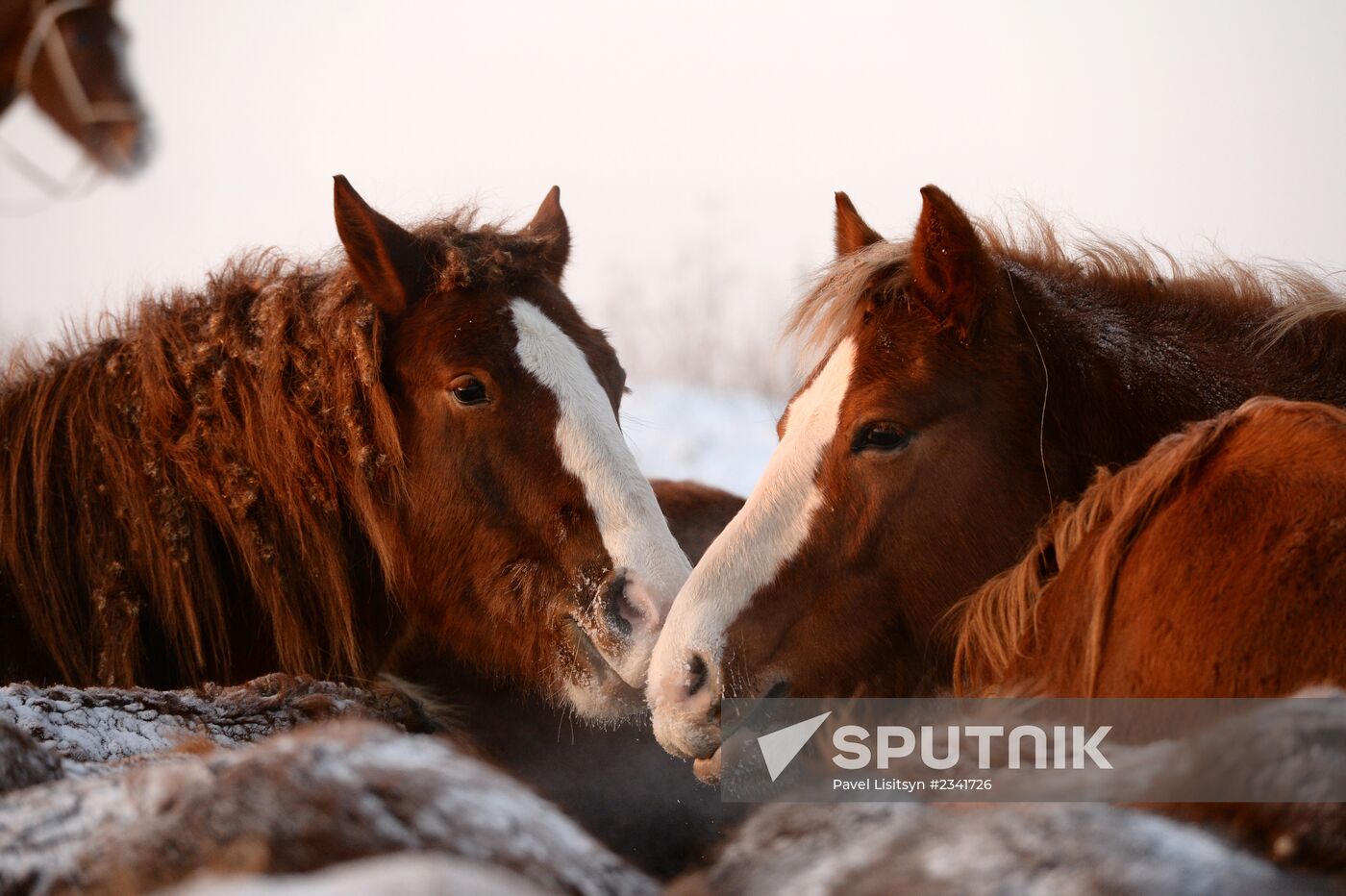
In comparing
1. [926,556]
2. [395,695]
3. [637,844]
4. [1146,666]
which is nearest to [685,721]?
[637,844]

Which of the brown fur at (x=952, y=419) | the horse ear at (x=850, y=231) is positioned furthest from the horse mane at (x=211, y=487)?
the brown fur at (x=952, y=419)

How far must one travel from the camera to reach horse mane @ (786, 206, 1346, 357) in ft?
9.00

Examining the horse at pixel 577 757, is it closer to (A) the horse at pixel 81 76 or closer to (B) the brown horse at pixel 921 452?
(B) the brown horse at pixel 921 452

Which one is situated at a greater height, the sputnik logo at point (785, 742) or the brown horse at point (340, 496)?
the brown horse at point (340, 496)

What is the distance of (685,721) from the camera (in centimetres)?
242

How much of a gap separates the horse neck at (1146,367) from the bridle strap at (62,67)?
3633mm

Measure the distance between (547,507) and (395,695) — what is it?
0.62m

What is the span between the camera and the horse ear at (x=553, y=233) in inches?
143

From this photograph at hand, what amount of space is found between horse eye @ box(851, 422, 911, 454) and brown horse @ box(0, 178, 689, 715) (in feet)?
2.14

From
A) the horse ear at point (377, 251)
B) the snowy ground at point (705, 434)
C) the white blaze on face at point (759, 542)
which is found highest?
the horse ear at point (377, 251)

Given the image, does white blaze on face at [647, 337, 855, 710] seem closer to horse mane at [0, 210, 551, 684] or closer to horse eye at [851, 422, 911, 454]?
horse eye at [851, 422, 911, 454]

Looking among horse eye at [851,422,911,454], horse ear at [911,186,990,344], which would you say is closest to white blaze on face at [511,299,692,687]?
horse eye at [851,422,911,454]

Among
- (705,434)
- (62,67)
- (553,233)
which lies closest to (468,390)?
(553,233)

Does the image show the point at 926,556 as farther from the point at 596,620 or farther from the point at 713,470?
the point at 713,470
